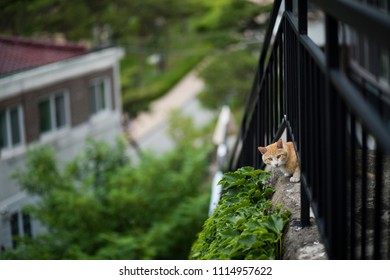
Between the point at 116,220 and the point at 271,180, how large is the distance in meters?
5.02

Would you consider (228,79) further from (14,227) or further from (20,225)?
(14,227)

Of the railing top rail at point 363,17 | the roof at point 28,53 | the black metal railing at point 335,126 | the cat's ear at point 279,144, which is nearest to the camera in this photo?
the railing top rail at point 363,17

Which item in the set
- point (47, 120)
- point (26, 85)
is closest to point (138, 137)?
point (47, 120)

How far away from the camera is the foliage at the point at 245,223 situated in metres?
1.82

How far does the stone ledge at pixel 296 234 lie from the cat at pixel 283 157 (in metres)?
0.04

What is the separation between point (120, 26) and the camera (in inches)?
502

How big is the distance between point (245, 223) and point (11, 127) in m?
5.77

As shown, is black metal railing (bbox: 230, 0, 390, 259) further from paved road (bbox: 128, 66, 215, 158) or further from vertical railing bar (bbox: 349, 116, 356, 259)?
paved road (bbox: 128, 66, 215, 158)

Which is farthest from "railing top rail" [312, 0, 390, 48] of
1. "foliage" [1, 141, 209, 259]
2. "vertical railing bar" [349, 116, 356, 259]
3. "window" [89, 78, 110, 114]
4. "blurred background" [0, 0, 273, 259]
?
"window" [89, 78, 110, 114]

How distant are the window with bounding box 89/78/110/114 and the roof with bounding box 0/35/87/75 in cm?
83

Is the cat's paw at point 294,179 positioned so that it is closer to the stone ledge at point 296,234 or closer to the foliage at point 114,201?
the stone ledge at point 296,234

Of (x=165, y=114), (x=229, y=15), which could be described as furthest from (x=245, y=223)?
(x=165, y=114)

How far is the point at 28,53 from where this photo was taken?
24.5 ft

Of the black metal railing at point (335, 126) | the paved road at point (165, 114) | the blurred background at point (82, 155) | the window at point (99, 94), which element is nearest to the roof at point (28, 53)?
the blurred background at point (82, 155)
